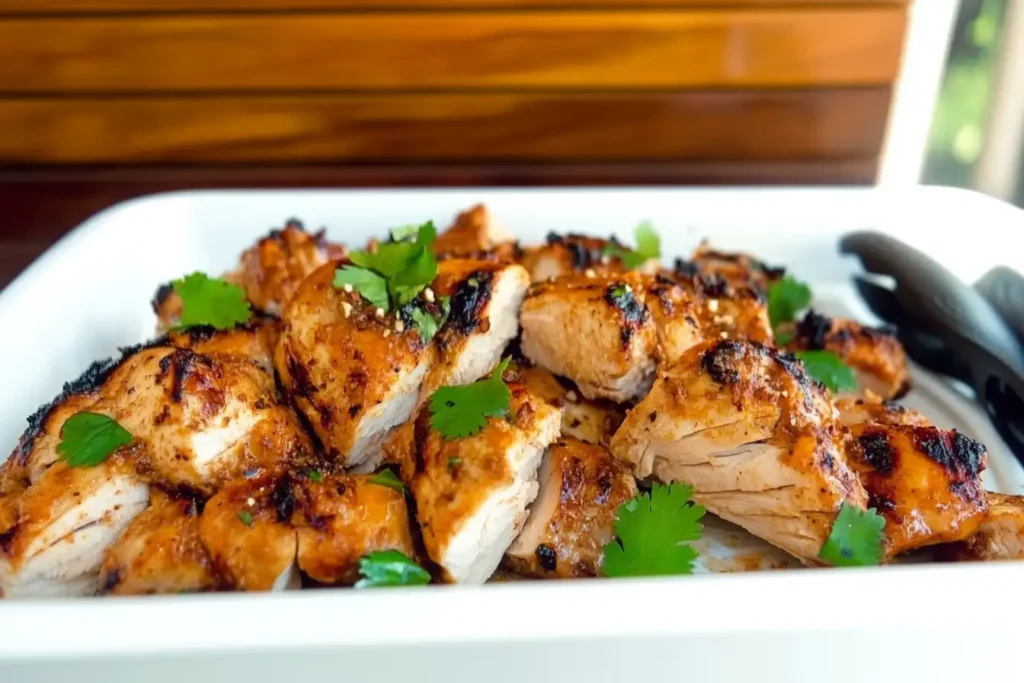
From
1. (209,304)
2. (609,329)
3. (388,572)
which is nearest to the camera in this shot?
(388,572)

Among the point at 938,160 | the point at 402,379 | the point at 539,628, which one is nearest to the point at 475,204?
the point at 402,379

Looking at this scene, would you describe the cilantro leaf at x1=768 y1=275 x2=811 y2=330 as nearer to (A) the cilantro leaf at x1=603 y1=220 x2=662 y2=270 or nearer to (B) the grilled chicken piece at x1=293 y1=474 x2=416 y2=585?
(A) the cilantro leaf at x1=603 y1=220 x2=662 y2=270

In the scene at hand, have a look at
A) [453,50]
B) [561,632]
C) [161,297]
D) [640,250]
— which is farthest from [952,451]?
[453,50]

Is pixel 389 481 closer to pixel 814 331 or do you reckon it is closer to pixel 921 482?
pixel 921 482

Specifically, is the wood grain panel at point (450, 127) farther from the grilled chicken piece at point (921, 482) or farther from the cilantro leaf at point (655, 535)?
the cilantro leaf at point (655, 535)

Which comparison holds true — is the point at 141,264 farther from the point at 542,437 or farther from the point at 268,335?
the point at 542,437

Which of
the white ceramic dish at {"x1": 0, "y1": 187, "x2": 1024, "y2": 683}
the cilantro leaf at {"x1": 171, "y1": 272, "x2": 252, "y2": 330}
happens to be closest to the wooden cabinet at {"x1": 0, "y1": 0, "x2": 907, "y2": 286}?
the cilantro leaf at {"x1": 171, "y1": 272, "x2": 252, "y2": 330}
